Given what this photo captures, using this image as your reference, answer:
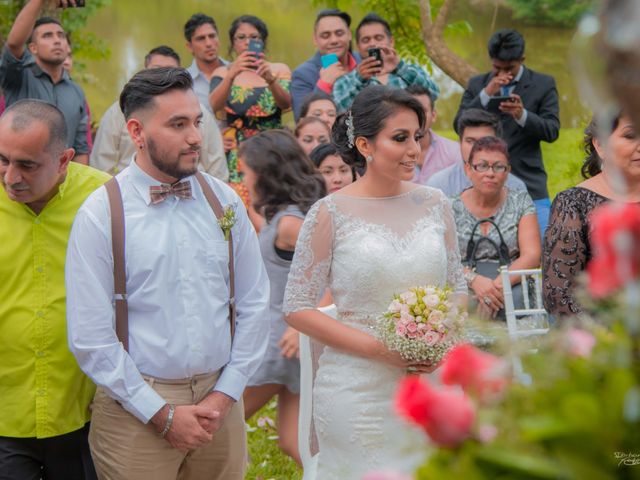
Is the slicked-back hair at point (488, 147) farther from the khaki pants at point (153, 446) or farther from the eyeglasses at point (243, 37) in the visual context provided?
the khaki pants at point (153, 446)

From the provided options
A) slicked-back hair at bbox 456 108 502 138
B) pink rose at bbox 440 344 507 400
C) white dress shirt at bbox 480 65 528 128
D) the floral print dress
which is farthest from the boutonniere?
white dress shirt at bbox 480 65 528 128

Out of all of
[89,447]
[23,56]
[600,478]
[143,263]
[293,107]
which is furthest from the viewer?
[293,107]

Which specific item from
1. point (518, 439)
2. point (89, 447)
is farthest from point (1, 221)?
point (518, 439)

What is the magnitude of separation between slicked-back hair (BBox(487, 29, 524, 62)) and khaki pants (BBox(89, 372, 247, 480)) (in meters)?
4.72

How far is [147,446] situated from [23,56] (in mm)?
4349

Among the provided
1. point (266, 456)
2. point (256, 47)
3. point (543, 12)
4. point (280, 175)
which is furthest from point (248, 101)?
point (543, 12)

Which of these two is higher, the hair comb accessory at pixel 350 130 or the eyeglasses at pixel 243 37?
the eyeglasses at pixel 243 37

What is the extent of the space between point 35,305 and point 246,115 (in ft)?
14.9

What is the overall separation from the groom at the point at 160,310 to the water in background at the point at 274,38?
8871 mm

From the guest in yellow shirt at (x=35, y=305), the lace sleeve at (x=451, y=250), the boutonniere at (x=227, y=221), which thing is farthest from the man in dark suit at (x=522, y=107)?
the guest in yellow shirt at (x=35, y=305)

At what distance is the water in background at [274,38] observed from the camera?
42.0ft

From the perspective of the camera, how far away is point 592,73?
4.48 feet

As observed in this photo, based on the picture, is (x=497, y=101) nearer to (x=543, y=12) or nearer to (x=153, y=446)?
(x=153, y=446)

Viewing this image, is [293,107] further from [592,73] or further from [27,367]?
[592,73]
